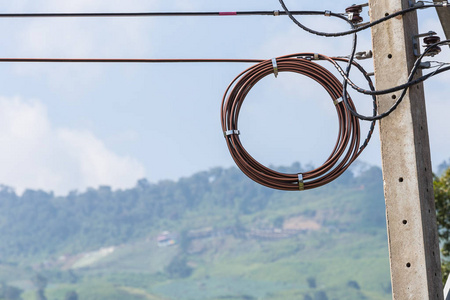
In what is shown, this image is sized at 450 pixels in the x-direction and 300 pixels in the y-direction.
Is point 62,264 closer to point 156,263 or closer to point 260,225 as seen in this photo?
point 156,263

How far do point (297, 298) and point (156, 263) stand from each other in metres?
45.9

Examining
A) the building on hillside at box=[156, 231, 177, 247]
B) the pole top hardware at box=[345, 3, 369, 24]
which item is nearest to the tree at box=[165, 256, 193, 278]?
the building on hillside at box=[156, 231, 177, 247]

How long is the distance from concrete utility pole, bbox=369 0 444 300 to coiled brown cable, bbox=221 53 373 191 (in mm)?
730

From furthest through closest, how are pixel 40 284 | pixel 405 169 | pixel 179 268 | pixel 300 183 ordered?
pixel 179 268 < pixel 40 284 < pixel 300 183 < pixel 405 169

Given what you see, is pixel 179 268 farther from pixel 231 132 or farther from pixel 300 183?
pixel 300 183

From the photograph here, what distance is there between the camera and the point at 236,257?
176 meters

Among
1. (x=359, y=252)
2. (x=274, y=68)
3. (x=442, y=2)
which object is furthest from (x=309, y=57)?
(x=359, y=252)

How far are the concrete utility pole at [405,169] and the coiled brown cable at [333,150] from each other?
28.7 inches

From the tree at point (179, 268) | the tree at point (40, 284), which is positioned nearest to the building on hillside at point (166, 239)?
the tree at point (179, 268)

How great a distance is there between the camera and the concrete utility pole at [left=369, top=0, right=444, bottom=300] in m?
4.68

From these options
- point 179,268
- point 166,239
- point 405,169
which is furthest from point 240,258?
point 405,169

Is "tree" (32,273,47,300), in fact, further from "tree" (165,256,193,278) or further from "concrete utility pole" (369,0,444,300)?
"concrete utility pole" (369,0,444,300)

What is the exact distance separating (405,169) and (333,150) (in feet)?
3.87

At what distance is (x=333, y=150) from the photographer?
590cm
